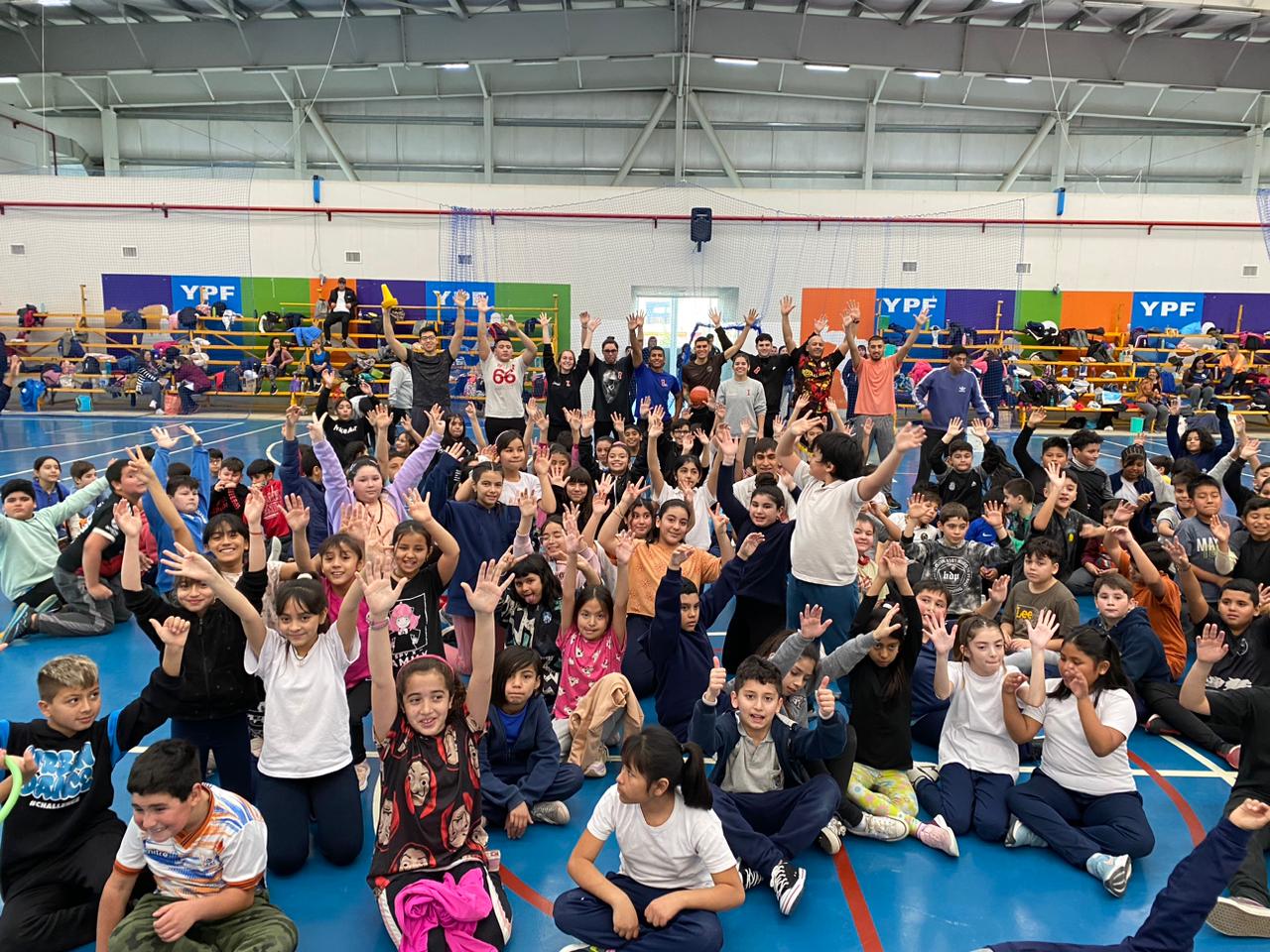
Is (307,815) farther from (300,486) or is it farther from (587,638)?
(300,486)

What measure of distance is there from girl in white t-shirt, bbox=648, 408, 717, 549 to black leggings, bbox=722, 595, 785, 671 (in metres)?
0.55

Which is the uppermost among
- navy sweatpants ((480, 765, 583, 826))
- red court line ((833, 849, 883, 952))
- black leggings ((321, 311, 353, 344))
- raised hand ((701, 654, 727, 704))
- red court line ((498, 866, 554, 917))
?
black leggings ((321, 311, 353, 344))

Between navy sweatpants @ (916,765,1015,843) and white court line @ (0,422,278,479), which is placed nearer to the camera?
navy sweatpants @ (916,765,1015,843)

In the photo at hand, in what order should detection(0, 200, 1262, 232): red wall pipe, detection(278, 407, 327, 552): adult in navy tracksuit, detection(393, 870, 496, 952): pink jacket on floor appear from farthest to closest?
detection(0, 200, 1262, 232): red wall pipe → detection(278, 407, 327, 552): adult in navy tracksuit → detection(393, 870, 496, 952): pink jacket on floor

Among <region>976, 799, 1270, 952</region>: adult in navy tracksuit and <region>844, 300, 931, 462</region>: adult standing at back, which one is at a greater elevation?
<region>844, 300, 931, 462</region>: adult standing at back

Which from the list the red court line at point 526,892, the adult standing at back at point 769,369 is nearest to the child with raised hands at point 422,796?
the red court line at point 526,892

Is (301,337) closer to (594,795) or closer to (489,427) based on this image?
(489,427)

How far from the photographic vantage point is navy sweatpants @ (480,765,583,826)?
3.92 metres

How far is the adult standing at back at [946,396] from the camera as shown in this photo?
29.0 feet

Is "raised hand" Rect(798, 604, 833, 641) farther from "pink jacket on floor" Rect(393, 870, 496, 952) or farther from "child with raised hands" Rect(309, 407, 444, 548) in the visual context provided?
"child with raised hands" Rect(309, 407, 444, 548)

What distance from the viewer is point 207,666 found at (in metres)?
3.70

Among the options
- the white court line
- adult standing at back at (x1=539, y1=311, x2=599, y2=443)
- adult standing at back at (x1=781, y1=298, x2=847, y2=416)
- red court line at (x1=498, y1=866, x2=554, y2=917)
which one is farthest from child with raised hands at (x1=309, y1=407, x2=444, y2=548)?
the white court line

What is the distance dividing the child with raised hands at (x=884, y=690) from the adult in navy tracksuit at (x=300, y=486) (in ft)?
11.1

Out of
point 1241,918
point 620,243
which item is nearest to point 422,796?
point 1241,918
